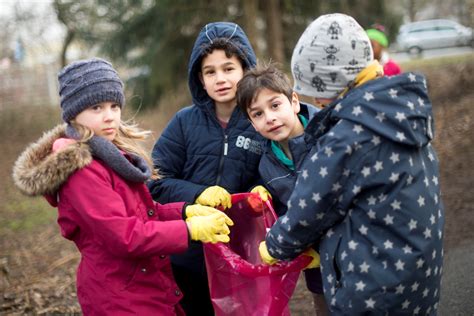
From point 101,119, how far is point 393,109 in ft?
4.16

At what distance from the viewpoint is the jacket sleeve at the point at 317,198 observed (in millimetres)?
1896

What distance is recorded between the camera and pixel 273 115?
2490 mm

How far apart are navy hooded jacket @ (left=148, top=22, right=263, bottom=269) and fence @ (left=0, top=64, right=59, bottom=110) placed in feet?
49.3

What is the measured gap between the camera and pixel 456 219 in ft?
17.4

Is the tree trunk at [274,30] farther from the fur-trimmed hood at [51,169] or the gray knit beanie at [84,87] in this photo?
the fur-trimmed hood at [51,169]

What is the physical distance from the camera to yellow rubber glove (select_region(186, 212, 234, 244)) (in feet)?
7.56

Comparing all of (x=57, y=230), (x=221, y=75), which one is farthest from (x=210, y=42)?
(x=57, y=230)

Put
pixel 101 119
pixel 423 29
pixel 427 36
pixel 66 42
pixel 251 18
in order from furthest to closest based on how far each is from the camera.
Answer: pixel 423 29 < pixel 427 36 < pixel 66 42 < pixel 251 18 < pixel 101 119

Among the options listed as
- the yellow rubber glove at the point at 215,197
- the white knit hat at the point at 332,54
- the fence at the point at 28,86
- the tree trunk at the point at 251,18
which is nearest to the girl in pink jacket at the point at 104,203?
the yellow rubber glove at the point at 215,197

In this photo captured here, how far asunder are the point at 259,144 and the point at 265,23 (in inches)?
343

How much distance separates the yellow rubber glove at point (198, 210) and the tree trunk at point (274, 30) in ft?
27.8

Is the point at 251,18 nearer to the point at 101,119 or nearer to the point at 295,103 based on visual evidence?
the point at 295,103

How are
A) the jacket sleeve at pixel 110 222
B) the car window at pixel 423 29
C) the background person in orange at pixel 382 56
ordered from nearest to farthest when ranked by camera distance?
the jacket sleeve at pixel 110 222, the background person in orange at pixel 382 56, the car window at pixel 423 29

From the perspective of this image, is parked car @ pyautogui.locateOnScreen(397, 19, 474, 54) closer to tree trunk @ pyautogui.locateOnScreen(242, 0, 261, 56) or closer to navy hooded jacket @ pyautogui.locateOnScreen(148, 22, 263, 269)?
Answer: tree trunk @ pyautogui.locateOnScreen(242, 0, 261, 56)
